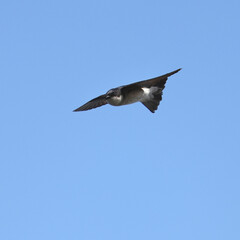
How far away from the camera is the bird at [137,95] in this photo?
14.8 meters

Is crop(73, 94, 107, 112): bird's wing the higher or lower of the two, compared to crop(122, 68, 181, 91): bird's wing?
higher

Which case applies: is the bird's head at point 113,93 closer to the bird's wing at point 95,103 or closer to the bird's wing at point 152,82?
the bird's wing at point 152,82

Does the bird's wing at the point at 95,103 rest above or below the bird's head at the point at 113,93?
above

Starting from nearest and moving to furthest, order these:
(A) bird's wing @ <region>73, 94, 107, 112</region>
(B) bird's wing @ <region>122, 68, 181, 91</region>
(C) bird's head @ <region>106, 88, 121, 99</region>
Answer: (B) bird's wing @ <region>122, 68, 181, 91</region>
(C) bird's head @ <region>106, 88, 121, 99</region>
(A) bird's wing @ <region>73, 94, 107, 112</region>

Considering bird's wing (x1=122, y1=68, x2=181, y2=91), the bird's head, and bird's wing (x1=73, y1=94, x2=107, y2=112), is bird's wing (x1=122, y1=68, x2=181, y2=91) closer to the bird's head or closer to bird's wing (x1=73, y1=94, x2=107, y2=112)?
the bird's head

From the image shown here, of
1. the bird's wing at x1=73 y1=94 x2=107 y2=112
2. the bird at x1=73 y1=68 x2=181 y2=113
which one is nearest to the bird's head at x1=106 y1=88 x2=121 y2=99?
the bird at x1=73 y1=68 x2=181 y2=113

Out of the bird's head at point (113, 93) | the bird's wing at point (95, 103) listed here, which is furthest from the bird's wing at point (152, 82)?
the bird's wing at point (95, 103)

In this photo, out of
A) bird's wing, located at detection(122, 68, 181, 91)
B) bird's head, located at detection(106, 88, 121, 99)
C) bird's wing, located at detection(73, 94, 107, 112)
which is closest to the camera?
bird's wing, located at detection(122, 68, 181, 91)

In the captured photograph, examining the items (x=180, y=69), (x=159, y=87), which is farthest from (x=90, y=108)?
(x=180, y=69)

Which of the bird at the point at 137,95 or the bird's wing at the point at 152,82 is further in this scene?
the bird at the point at 137,95

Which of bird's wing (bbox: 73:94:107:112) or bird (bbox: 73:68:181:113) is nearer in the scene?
bird (bbox: 73:68:181:113)

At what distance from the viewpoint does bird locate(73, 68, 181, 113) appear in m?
14.8

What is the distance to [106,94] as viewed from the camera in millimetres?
15164

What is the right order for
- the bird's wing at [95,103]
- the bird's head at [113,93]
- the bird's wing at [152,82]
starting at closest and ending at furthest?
the bird's wing at [152,82]
the bird's head at [113,93]
the bird's wing at [95,103]
